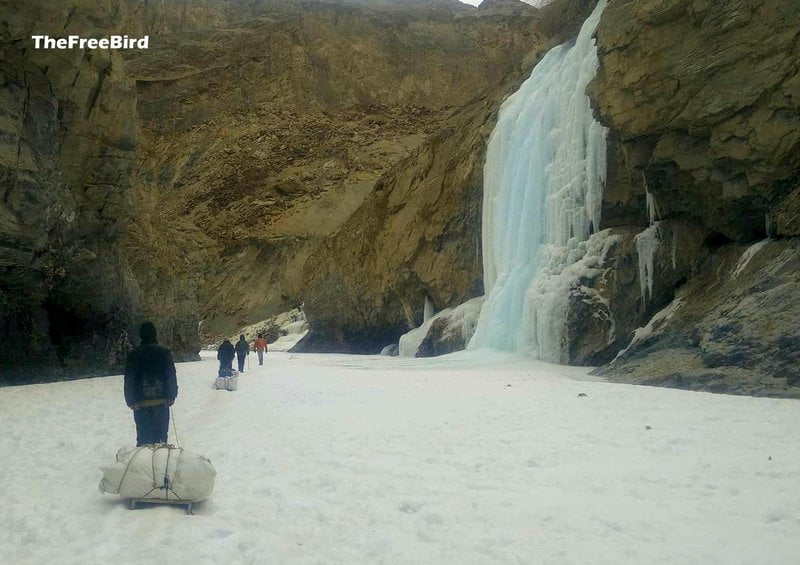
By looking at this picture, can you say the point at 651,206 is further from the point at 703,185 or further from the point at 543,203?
the point at 543,203

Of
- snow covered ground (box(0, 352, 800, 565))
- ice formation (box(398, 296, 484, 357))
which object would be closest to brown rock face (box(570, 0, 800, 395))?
snow covered ground (box(0, 352, 800, 565))

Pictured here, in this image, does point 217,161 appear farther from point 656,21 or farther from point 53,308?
point 656,21

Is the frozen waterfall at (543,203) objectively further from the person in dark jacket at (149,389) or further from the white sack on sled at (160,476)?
the white sack on sled at (160,476)

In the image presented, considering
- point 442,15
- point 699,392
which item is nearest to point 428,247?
point 699,392

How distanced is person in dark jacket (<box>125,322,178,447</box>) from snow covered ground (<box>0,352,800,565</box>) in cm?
53

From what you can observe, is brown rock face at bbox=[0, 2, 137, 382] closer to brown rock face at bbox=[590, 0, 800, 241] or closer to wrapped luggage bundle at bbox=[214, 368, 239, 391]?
wrapped luggage bundle at bbox=[214, 368, 239, 391]

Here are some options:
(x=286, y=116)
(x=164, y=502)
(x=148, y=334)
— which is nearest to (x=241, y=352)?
(x=148, y=334)

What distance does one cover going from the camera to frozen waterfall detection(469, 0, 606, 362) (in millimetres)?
15859

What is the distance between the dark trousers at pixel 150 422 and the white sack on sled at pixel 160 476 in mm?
1014

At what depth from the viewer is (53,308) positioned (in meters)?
15.4

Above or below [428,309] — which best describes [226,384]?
below

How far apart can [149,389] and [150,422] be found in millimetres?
256

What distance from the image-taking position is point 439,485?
4.79m

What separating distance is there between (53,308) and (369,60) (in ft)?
176
